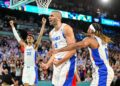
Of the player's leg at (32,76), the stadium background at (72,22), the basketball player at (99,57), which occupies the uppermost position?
the basketball player at (99,57)

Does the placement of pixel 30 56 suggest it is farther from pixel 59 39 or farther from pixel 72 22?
pixel 72 22

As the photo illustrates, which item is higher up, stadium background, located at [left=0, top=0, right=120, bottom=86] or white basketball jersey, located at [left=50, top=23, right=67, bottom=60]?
white basketball jersey, located at [left=50, top=23, right=67, bottom=60]

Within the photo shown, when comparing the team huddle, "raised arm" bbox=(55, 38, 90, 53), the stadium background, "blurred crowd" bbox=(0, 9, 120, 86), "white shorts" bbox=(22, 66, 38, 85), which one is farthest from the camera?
the stadium background

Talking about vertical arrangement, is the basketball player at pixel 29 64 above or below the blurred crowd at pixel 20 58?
above

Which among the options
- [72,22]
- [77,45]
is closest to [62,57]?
[77,45]

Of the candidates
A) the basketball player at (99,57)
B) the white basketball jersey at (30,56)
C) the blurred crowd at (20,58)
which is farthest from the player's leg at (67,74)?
the white basketball jersey at (30,56)

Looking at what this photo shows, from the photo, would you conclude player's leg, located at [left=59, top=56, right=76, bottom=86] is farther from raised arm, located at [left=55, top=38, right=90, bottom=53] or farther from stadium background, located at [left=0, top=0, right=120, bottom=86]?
stadium background, located at [left=0, top=0, right=120, bottom=86]

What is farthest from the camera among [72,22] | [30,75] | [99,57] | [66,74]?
[72,22]

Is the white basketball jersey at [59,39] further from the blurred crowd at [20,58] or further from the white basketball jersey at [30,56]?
the white basketball jersey at [30,56]

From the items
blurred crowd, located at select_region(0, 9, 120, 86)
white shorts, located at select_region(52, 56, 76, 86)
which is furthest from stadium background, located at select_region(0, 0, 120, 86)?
white shorts, located at select_region(52, 56, 76, 86)

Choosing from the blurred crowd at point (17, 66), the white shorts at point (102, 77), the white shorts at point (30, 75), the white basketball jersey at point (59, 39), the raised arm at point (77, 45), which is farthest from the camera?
the blurred crowd at point (17, 66)

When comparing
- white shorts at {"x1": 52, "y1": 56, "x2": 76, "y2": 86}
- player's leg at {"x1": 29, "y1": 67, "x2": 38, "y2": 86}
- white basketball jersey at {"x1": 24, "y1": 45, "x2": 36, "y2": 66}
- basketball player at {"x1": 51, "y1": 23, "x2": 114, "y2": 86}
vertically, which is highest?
basketball player at {"x1": 51, "y1": 23, "x2": 114, "y2": 86}

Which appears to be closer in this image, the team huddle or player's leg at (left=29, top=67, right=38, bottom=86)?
the team huddle

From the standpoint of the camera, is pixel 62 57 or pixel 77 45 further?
pixel 62 57
